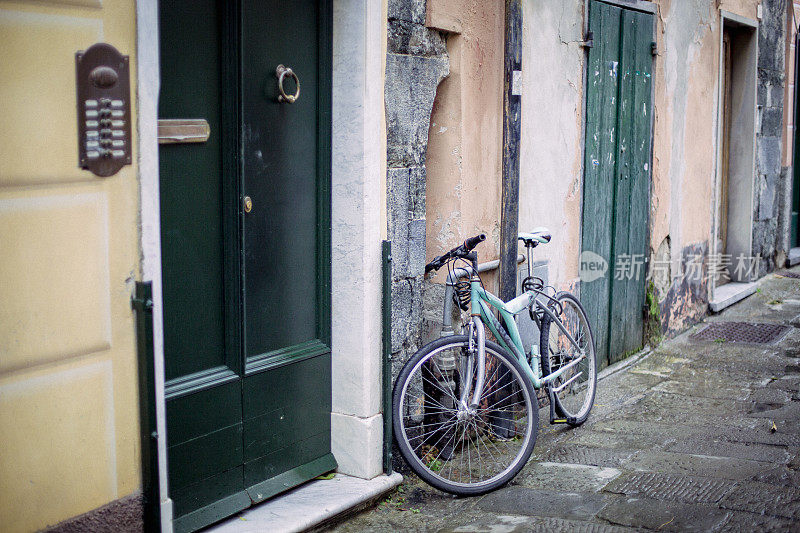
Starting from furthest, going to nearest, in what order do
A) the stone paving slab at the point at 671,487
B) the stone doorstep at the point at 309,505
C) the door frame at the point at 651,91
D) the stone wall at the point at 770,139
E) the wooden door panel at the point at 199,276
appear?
1. the stone wall at the point at 770,139
2. the door frame at the point at 651,91
3. the stone paving slab at the point at 671,487
4. the stone doorstep at the point at 309,505
5. the wooden door panel at the point at 199,276

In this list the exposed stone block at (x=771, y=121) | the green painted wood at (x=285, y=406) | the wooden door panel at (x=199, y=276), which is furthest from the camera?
the exposed stone block at (x=771, y=121)

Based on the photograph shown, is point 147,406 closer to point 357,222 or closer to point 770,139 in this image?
point 357,222

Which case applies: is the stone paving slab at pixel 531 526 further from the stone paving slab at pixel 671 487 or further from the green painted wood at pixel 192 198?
the green painted wood at pixel 192 198

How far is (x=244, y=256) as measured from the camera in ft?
13.3

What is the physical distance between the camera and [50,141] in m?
2.96

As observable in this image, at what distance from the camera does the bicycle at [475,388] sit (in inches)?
180

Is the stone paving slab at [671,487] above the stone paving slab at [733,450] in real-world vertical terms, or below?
below

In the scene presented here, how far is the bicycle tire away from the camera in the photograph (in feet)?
17.3

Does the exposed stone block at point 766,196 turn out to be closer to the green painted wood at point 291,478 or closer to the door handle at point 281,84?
the green painted wood at point 291,478

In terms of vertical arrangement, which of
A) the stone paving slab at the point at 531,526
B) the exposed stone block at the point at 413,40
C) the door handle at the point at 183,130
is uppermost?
the exposed stone block at the point at 413,40

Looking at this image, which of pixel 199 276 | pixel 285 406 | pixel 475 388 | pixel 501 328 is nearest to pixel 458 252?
pixel 501 328

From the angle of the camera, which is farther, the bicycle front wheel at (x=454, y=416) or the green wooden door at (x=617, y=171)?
the green wooden door at (x=617, y=171)

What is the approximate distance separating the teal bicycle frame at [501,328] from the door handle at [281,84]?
1.28 meters

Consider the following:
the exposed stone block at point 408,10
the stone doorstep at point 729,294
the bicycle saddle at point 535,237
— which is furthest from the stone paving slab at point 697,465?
the stone doorstep at point 729,294
